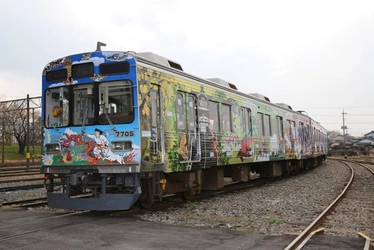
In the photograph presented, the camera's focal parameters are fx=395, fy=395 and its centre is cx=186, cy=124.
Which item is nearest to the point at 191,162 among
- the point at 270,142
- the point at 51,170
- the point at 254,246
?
the point at 51,170

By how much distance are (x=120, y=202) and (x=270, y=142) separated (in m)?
9.49

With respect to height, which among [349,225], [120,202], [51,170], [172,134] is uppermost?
[172,134]

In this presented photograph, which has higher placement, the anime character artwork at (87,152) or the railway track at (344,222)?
the anime character artwork at (87,152)

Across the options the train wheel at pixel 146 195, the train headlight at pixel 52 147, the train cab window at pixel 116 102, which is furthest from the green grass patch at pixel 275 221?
the train headlight at pixel 52 147

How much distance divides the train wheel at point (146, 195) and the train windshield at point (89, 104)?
4.80 ft

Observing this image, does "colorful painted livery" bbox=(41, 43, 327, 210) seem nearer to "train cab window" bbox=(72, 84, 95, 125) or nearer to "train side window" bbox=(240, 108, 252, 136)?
"train cab window" bbox=(72, 84, 95, 125)

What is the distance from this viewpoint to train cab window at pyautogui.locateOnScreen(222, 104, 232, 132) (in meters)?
11.5

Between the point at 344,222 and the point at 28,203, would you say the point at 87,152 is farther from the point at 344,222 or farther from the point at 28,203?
the point at 344,222

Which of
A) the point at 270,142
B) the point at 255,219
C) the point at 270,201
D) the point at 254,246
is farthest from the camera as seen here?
the point at 270,142

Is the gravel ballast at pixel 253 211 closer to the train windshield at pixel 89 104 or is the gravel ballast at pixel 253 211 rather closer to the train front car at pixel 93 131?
the train front car at pixel 93 131

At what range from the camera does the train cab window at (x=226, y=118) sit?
1153 centimetres

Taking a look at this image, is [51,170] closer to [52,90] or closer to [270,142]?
[52,90]

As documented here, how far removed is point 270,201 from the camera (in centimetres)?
1048

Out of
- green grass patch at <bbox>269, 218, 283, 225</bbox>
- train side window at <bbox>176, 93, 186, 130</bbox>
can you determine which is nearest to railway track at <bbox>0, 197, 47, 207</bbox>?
train side window at <bbox>176, 93, 186, 130</bbox>
